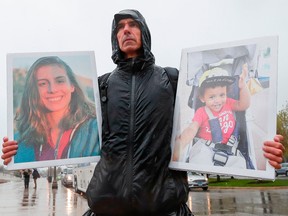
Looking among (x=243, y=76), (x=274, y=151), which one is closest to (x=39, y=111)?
(x=243, y=76)

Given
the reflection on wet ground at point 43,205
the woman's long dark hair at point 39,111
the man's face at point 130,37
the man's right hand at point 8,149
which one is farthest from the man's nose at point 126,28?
the reflection on wet ground at point 43,205

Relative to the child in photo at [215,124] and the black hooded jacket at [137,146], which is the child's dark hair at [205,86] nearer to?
the child in photo at [215,124]

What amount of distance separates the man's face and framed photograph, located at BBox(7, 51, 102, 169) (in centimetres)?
31

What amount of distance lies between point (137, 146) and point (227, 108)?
574 mm

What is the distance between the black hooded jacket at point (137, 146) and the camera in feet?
6.11

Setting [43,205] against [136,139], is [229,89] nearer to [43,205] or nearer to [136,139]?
[136,139]

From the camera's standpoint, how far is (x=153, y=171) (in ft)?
6.24

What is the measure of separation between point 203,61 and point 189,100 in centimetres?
27

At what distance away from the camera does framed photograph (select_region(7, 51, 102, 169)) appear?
7.02 feet

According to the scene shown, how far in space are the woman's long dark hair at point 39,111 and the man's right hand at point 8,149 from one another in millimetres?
50

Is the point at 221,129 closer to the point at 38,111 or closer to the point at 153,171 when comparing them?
the point at 153,171

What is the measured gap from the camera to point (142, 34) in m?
2.18

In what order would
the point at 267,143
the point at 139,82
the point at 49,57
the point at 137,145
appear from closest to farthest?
the point at 267,143, the point at 137,145, the point at 139,82, the point at 49,57

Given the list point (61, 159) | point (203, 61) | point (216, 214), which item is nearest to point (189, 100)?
point (203, 61)
